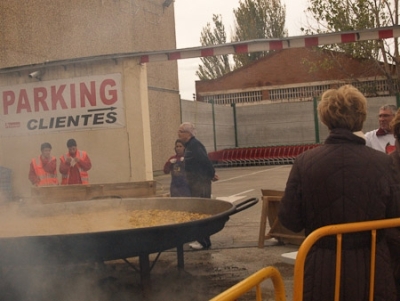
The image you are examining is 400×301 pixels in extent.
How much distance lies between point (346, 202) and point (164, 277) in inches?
149

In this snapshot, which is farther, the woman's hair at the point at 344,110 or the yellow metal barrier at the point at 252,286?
the woman's hair at the point at 344,110

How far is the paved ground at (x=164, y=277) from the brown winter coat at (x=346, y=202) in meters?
2.60

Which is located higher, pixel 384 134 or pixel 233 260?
pixel 384 134

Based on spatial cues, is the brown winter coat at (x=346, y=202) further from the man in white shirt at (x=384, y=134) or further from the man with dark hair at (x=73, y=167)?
the man with dark hair at (x=73, y=167)

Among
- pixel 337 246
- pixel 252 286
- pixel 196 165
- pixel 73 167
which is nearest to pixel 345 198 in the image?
pixel 337 246

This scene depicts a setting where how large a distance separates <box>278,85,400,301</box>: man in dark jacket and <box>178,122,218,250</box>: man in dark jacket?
452cm

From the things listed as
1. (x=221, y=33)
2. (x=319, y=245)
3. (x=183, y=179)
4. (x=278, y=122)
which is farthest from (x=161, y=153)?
(x=221, y=33)

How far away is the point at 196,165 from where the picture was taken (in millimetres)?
7438

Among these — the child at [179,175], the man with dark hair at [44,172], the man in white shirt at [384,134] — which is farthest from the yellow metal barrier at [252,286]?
the man with dark hair at [44,172]

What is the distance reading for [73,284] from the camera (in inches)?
225

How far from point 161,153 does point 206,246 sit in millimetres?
15714

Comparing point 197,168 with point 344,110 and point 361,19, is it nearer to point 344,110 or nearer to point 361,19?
point 344,110

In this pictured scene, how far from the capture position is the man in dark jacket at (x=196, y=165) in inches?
293

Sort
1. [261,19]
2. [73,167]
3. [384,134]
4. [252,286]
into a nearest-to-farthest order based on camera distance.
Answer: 1. [252,286]
2. [384,134]
3. [73,167]
4. [261,19]
